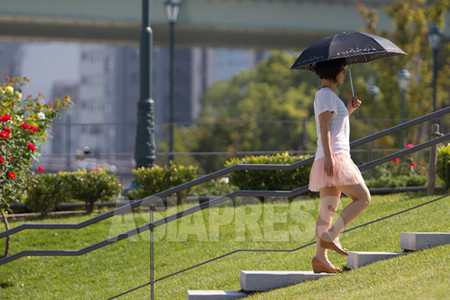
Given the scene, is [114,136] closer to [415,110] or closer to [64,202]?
[415,110]

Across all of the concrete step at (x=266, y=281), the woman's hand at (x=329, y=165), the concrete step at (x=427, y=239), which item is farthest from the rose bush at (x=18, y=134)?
the concrete step at (x=427, y=239)

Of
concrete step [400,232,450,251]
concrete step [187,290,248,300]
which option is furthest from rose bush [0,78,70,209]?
concrete step [400,232,450,251]

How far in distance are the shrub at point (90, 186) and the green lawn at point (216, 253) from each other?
85cm

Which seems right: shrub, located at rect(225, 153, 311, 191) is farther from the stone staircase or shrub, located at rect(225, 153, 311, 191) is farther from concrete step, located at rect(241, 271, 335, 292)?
concrete step, located at rect(241, 271, 335, 292)

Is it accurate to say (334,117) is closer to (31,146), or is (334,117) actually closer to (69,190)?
(31,146)

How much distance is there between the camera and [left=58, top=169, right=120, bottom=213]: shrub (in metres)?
16.1

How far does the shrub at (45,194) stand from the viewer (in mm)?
15844

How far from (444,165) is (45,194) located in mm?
7887

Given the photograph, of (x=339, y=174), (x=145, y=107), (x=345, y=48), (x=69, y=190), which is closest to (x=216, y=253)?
(x=339, y=174)

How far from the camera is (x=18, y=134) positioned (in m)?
12.8

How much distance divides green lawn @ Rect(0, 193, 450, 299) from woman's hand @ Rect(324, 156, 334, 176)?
100 centimetres

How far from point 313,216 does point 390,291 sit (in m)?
6.72

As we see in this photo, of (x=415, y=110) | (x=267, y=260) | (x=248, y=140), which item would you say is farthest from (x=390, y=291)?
(x=248, y=140)

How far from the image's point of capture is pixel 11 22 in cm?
3484
